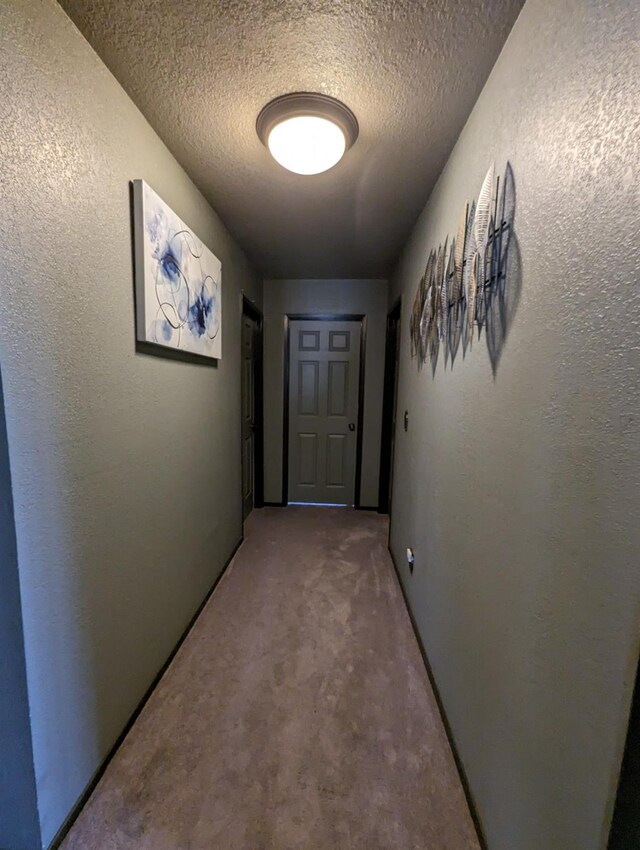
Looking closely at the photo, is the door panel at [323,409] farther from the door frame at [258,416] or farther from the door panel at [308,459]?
the door frame at [258,416]

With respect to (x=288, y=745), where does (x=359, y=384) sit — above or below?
above

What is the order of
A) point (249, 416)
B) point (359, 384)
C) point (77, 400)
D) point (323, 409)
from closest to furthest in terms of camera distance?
point (77, 400), point (249, 416), point (359, 384), point (323, 409)

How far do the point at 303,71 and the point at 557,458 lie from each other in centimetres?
139

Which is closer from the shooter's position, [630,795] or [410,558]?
[630,795]

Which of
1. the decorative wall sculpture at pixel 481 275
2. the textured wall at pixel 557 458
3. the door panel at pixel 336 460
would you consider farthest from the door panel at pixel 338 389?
the textured wall at pixel 557 458

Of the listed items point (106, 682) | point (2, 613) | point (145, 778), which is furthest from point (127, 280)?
point (145, 778)

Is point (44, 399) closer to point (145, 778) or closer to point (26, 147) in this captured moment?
point (26, 147)

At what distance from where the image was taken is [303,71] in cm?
114

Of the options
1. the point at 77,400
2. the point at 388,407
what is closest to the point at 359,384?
the point at 388,407

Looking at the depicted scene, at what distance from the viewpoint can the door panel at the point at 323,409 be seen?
3.66 meters

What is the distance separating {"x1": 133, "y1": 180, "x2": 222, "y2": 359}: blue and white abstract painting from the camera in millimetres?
1325

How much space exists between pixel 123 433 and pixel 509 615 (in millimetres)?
1351

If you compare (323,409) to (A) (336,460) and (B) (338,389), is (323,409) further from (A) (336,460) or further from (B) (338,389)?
(A) (336,460)

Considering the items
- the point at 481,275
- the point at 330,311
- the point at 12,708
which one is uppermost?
the point at 330,311
